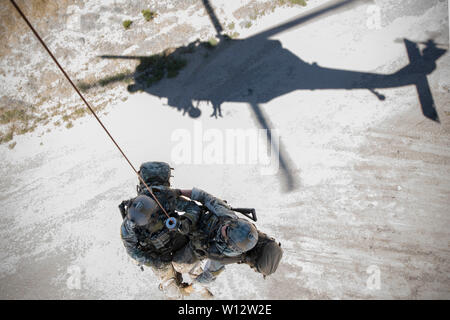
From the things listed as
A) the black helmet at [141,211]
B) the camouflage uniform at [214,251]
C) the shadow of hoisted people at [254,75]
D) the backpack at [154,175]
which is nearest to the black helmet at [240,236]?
the camouflage uniform at [214,251]

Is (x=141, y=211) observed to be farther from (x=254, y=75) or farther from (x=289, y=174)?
(x=254, y=75)

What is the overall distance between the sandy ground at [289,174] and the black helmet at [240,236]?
2.16m

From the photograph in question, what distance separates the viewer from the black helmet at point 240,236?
3506 mm

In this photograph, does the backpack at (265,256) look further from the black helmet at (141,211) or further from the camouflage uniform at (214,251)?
the black helmet at (141,211)

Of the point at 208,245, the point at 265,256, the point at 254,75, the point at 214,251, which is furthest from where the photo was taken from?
the point at 254,75

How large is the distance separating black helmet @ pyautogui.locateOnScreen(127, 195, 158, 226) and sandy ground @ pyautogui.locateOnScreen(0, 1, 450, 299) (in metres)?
2.23

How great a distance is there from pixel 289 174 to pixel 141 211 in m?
3.61

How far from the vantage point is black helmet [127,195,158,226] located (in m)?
3.80

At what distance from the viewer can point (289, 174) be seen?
19.4 ft

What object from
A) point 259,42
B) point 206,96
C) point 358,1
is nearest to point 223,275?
point 206,96

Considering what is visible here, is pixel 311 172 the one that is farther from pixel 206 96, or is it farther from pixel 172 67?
pixel 172 67

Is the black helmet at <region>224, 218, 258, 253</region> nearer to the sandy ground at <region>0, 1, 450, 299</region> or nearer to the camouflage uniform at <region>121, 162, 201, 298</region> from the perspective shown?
the camouflage uniform at <region>121, 162, 201, 298</region>

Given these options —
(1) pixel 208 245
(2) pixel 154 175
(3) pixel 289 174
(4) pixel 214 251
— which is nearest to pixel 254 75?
(3) pixel 289 174
